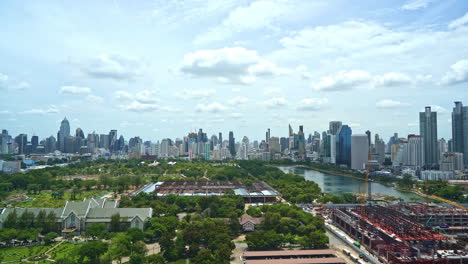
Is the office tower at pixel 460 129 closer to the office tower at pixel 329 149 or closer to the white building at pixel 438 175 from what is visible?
the white building at pixel 438 175

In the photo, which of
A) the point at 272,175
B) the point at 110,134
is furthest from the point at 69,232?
the point at 110,134

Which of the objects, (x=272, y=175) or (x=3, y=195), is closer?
(x=3, y=195)

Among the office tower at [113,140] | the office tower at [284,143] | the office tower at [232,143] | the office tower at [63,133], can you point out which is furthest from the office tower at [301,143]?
the office tower at [63,133]

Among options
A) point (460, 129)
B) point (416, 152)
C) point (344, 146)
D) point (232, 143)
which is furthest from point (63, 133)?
point (460, 129)

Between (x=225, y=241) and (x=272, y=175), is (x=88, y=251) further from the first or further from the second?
(x=272, y=175)

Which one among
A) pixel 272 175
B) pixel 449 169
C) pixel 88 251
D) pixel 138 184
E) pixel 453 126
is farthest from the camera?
pixel 453 126
